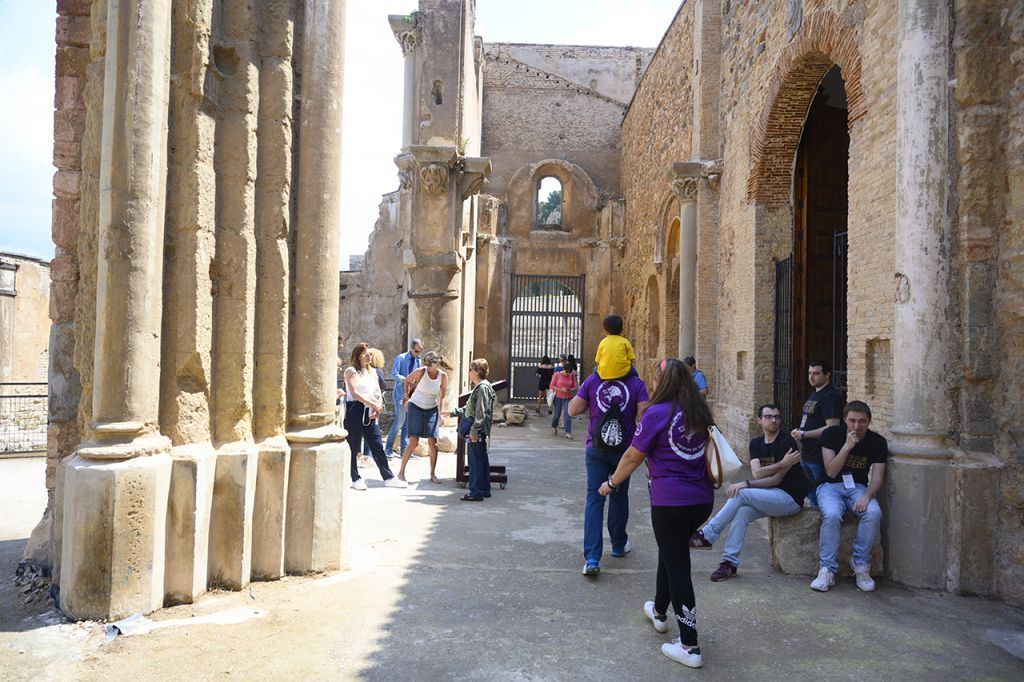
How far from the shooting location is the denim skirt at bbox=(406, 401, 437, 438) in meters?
8.68

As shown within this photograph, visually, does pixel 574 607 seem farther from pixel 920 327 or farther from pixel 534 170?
pixel 534 170

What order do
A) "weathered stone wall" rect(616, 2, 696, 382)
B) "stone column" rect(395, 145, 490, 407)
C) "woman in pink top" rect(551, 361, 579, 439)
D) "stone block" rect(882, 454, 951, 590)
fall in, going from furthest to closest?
"weathered stone wall" rect(616, 2, 696, 382) < "woman in pink top" rect(551, 361, 579, 439) < "stone column" rect(395, 145, 490, 407) < "stone block" rect(882, 454, 951, 590)

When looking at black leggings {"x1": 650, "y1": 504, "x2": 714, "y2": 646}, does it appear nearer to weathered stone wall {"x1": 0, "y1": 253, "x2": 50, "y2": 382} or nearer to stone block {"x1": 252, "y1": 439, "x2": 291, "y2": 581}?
stone block {"x1": 252, "y1": 439, "x2": 291, "y2": 581}

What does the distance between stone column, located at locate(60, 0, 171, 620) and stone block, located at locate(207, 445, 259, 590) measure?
406 millimetres

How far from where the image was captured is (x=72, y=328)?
4.96m

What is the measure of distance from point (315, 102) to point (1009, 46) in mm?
5125

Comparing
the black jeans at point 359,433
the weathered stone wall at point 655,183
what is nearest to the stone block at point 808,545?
the black jeans at point 359,433

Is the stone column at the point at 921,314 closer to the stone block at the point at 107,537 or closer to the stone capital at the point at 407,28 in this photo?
the stone block at the point at 107,537

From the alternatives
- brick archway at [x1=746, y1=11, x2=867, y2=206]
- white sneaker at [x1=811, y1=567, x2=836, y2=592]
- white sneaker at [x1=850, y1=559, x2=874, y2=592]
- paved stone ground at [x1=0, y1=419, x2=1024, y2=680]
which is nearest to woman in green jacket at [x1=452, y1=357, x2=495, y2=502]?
paved stone ground at [x1=0, y1=419, x2=1024, y2=680]

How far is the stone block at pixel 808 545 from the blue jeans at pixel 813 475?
0.24m

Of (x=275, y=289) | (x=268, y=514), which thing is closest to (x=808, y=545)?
(x=268, y=514)

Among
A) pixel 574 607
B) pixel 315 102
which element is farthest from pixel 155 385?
pixel 574 607

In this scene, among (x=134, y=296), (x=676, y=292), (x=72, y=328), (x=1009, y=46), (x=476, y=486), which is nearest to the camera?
(x=134, y=296)

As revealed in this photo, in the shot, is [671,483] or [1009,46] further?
[1009,46]
